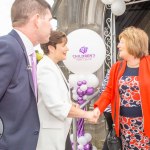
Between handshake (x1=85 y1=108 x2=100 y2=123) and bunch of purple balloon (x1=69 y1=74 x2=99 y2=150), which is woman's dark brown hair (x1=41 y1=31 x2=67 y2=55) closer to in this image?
handshake (x1=85 y1=108 x2=100 y2=123)

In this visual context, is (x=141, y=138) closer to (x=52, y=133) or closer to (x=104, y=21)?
(x=52, y=133)

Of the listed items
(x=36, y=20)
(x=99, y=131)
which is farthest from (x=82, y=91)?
(x=36, y=20)

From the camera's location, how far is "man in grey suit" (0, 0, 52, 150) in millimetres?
1608

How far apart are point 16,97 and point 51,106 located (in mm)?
708

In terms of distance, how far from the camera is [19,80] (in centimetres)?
166

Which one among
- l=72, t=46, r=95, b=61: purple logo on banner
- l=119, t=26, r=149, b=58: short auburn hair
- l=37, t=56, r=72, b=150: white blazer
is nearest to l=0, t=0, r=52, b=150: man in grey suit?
l=37, t=56, r=72, b=150: white blazer

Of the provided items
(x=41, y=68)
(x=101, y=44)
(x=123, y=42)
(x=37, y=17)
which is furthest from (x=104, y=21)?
(x=37, y=17)

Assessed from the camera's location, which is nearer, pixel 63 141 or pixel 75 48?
pixel 63 141

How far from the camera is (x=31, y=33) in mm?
1824

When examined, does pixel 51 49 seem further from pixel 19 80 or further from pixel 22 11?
pixel 19 80

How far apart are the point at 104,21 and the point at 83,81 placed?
7.09 feet

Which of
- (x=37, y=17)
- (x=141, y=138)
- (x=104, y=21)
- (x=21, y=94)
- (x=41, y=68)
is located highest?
A: (x=104, y=21)

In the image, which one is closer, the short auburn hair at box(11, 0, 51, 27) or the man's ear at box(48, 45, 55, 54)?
the short auburn hair at box(11, 0, 51, 27)

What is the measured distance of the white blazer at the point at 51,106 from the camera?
7.66 feet
